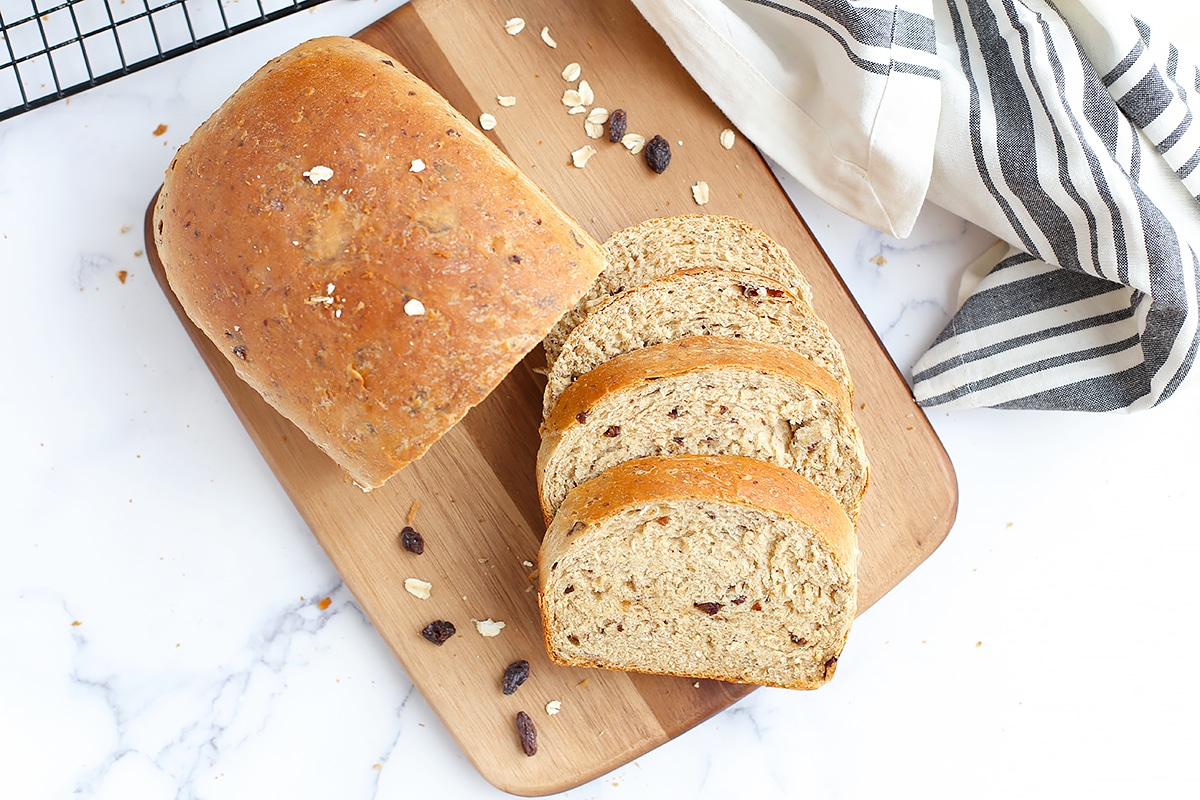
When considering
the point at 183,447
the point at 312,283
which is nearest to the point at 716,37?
the point at 312,283

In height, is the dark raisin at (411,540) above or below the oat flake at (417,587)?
above

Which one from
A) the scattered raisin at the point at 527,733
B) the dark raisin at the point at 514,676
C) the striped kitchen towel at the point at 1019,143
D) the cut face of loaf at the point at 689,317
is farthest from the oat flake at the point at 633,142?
the scattered raisin at the point at 527,733

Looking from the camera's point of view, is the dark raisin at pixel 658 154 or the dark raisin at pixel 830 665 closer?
the dark raisin at pixel 830 665

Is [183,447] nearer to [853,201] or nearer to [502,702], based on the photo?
[502,702]

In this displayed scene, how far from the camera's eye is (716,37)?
2.33 metres

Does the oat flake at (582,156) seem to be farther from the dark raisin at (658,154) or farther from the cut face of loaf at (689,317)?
the cut face of loaf at (689,317)

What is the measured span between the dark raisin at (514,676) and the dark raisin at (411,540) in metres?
0.40

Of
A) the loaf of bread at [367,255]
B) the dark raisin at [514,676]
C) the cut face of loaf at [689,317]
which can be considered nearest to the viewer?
the loaf of bread at [367,255]

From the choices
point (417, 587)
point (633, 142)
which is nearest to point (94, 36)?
point (633, 142)

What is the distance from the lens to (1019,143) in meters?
2.31

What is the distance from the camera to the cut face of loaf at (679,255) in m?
2.29

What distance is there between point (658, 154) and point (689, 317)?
1.60 feet

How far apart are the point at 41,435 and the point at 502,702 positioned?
1.47 metres

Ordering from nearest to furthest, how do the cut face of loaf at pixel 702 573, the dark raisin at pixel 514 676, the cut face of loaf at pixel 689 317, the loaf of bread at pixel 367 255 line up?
the loaf of bread at pixel 367 255 < the cut face of loaf at pixel 702 573 < the cut face of loaf at pixel 689 317 < the dark raisin at pixel 514 676
